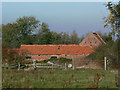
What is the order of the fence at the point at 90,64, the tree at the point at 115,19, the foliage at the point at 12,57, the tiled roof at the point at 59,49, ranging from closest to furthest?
the tree at the point at 115,19, the fence at the point at 90,64, the foliage at the point at 12,57, the tiled roof at the point at 59,49

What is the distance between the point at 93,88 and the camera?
13.7 m

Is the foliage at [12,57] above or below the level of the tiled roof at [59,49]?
below

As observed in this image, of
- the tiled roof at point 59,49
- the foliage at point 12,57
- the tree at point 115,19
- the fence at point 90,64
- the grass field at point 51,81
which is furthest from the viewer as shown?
the tiled roof at point 59,49

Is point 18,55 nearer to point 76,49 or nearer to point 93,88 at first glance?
point 93,88

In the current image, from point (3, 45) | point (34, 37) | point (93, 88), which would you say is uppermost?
point (34, 37)

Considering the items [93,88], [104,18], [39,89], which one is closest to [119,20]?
[104,18]

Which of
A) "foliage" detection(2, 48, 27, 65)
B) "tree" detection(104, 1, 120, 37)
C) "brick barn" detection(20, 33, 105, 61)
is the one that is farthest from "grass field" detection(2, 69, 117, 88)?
"brick barn" detection(20, 33, 105, 61)

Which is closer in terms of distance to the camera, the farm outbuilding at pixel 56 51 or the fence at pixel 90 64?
the fence at pixel 90 64

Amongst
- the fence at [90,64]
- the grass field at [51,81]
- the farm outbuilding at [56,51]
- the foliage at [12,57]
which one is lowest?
the grass field at [51,81]

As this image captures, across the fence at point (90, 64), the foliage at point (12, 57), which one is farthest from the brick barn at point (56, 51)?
the fence at point (90, 64)

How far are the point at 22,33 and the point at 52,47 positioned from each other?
24889mm

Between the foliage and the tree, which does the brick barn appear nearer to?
the foliage

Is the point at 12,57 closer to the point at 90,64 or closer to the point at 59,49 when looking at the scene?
the point at 90,64

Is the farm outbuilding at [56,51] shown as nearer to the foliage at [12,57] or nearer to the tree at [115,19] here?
the foliage at [12,57]
